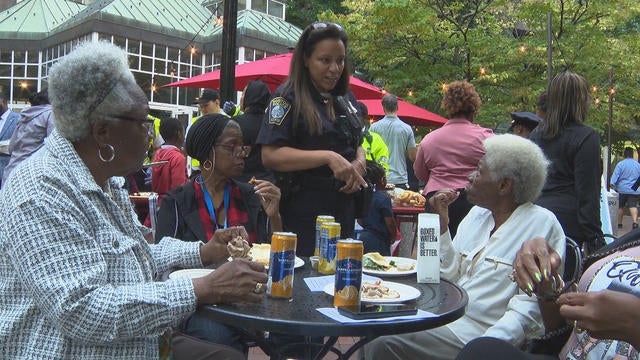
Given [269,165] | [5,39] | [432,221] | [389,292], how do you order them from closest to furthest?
[389,292], [432,221], [269,165], [5,39]

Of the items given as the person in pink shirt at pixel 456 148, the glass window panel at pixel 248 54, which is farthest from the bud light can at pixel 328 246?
the glass window panel at pixel 248 54

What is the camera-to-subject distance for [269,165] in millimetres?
3338

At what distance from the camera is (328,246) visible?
2584mm

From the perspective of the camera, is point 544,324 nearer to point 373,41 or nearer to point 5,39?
point 373,41

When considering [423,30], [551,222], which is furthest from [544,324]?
[423,30]

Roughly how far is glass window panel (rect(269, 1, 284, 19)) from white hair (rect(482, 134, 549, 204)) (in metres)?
25.0

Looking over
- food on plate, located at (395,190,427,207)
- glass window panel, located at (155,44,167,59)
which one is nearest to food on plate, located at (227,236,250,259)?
food on plate, located at (395,190,427,207)

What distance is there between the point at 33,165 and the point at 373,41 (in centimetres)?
1448

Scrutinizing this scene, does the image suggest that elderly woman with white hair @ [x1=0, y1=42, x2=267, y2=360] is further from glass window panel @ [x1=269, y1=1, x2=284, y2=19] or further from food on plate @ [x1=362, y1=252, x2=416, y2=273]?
glass window panel @ [x1=269, y1=1, x2=284, y2=19]

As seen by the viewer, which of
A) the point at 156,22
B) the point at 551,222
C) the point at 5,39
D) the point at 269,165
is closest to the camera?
the point at 551,222

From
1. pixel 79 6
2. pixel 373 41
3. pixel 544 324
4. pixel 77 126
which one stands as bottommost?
pixel 544 324

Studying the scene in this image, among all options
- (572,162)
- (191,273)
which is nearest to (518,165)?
(191,273)

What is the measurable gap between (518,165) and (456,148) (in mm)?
2521

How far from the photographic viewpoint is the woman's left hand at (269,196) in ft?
10.5
